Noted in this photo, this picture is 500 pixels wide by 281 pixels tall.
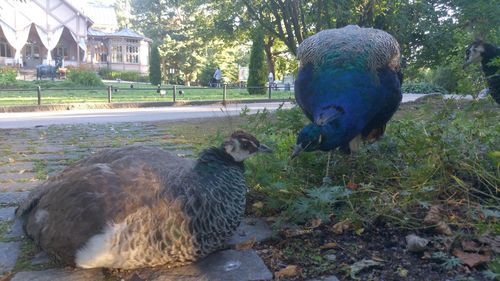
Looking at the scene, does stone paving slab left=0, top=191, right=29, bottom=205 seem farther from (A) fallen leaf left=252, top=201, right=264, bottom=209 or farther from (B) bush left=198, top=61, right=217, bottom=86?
(B) bush left=198, top=61, right=217, bottom=86

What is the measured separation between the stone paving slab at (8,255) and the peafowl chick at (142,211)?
108 millimetres

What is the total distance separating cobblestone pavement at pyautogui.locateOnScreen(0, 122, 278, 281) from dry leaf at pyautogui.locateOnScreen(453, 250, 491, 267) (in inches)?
34.7

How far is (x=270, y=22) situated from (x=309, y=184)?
391 inches

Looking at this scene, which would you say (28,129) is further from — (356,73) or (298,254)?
(298,254)

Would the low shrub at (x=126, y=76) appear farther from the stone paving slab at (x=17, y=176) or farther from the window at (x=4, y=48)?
the stone paving slab at (x=17, y=176)

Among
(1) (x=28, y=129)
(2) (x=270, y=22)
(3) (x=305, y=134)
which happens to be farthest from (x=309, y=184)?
(2) (x=270, y=22)

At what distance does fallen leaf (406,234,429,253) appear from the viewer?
7.81ft

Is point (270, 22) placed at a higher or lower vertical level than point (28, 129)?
higher

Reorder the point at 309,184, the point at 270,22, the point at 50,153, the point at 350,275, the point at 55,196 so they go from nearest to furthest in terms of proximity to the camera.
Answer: the point at 350,275 < the point at 55,196 < the point at 309,184 < the point at 50,153 < the point at 270,22

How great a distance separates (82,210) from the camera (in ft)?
7.38

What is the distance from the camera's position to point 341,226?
2713mm

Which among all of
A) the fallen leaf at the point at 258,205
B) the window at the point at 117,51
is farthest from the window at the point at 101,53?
the fallen leaf at the point at 258,205

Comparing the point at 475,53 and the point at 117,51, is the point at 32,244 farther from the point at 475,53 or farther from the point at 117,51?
the point at 117,51

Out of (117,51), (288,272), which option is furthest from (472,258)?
(117,51)
